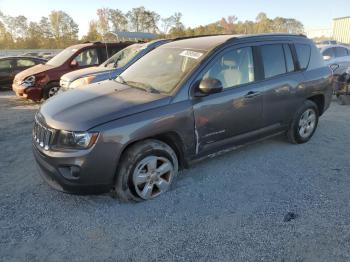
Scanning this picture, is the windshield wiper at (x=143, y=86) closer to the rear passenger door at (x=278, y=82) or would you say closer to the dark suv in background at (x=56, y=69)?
the rear passenger door at (x=278, y=82)

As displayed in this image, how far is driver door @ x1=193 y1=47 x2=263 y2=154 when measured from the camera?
3695 mm

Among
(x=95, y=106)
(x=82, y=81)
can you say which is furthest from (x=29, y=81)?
(x=95, y=106)

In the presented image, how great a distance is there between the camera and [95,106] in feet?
11.0

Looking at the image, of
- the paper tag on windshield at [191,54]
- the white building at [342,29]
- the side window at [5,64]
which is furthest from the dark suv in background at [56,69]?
the white building at [342,29]

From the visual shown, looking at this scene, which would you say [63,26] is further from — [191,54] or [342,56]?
[191,54]

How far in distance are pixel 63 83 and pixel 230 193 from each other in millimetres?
5683

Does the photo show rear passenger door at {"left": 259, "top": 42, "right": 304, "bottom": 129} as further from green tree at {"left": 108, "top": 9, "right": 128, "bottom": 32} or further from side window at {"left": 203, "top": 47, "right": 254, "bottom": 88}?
green tree at {"left": 108, "top": 9, "right": 128, "bottom": 32}

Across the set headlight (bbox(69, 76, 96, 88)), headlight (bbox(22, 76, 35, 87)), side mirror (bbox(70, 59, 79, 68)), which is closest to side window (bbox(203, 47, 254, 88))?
headlight (bbox(69, 76, 96, 88))

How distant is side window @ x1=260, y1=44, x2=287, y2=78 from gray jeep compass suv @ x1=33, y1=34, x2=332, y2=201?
0.02 metres

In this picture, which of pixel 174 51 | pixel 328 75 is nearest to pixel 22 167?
pixel 174 51

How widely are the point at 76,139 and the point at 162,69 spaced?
1.58m

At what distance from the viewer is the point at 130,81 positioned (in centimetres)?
414

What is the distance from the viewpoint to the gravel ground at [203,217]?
8.93ft

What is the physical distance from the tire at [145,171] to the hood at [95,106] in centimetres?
42
